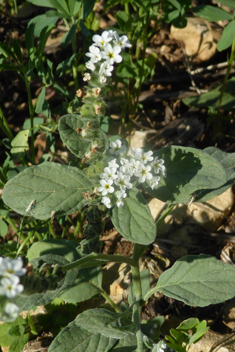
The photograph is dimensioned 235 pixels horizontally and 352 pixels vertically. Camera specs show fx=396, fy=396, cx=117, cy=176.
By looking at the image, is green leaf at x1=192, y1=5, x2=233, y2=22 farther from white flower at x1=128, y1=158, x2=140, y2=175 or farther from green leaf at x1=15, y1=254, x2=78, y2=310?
green leaf at x1=15, y1=254, x2=78, y2=310

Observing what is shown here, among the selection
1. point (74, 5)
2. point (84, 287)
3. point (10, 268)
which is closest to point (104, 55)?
point (74, 5)

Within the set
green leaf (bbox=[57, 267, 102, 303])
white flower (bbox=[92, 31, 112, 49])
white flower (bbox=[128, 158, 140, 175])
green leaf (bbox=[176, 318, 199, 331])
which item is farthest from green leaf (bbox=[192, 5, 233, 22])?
green leaf (bbox=[176, 318, 199, 331])

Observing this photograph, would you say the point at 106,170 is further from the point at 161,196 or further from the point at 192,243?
the point at 192,243

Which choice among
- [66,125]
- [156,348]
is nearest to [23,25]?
[66,125]

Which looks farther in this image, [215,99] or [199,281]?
[215,99]

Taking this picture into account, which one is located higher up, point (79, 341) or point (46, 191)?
point (46, 191)

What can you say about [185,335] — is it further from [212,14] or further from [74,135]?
[212,14]
